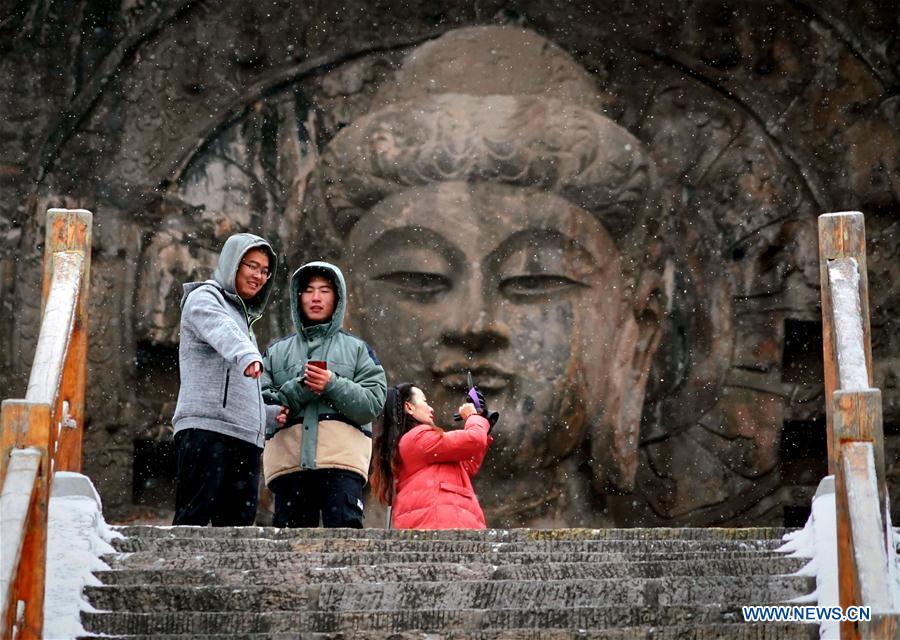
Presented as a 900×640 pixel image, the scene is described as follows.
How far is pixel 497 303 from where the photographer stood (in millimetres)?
13711

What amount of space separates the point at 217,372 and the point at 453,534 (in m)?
1.40

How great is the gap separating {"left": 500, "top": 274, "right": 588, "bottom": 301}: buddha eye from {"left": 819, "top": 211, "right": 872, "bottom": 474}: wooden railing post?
16.5 feet

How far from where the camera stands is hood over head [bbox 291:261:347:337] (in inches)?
370

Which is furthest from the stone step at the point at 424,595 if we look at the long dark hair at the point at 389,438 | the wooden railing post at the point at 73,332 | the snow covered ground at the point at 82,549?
the long dark hair at the point at 389,438

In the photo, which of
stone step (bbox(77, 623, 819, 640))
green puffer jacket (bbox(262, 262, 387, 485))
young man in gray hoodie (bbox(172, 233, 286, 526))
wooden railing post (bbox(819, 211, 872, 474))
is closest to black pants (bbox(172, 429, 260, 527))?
young man in gray hoodie (bbox(172, 233, 286, 526))

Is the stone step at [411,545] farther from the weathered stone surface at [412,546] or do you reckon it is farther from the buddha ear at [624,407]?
the buddha ear at [624,407]

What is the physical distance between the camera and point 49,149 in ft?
46.5

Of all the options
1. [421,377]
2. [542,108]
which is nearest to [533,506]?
[421,377]

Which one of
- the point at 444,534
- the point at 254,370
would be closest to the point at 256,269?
the point at 254,370

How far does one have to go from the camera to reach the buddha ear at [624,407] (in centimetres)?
1408

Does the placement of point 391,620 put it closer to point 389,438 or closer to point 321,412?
point 321,412

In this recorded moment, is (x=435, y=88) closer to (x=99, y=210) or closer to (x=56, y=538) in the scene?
(x=99, y=210)

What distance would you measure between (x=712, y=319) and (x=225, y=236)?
3428 mm

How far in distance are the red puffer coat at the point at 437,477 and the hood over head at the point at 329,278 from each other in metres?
0.62
